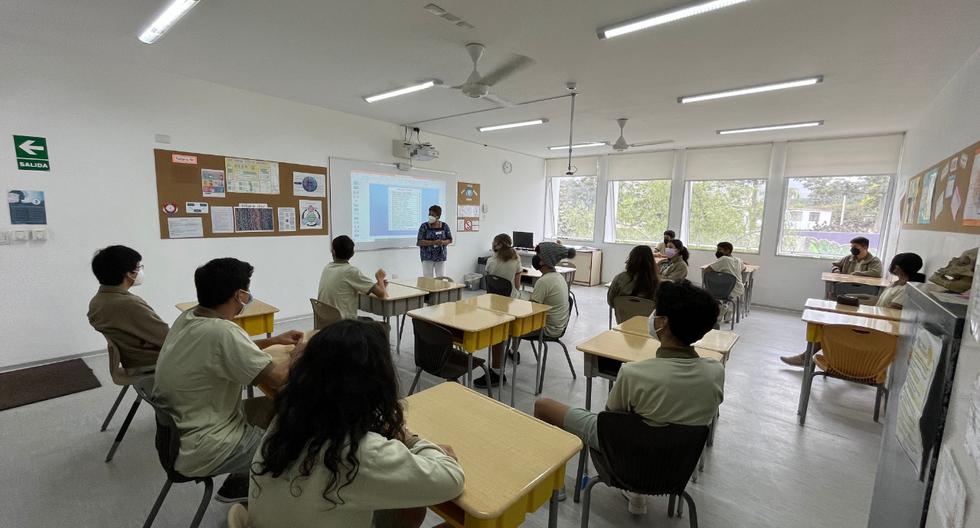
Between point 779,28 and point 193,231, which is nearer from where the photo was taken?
point 779,28

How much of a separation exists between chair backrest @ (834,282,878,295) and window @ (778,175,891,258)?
1629mm

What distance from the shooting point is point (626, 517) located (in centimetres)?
199

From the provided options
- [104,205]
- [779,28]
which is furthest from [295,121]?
[779,28]

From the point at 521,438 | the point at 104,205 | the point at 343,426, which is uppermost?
the point at 104,205

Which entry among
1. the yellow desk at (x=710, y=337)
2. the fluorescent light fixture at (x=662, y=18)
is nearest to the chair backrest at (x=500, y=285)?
the yellow desk at (x=710, y=337)

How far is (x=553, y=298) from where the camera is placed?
353 centimetres

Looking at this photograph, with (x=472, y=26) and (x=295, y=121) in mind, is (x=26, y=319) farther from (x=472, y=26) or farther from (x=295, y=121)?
(x=472, y=26)

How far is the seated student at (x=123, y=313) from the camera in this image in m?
2.15

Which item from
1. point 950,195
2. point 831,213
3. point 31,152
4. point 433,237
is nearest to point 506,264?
point 433,237

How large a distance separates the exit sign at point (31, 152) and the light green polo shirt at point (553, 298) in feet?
14.6

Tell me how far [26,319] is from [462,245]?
549cm

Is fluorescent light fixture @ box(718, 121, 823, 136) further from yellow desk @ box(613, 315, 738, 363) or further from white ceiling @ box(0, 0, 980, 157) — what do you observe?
yellow desk @ box(613, 315, 738, 363)

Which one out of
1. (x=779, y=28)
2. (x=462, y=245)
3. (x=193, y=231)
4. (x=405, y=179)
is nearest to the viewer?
(x=779, y=28)


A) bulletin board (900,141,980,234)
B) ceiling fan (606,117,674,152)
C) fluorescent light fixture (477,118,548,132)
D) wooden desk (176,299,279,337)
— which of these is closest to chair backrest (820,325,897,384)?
bulletin board (900,141,980,234)
